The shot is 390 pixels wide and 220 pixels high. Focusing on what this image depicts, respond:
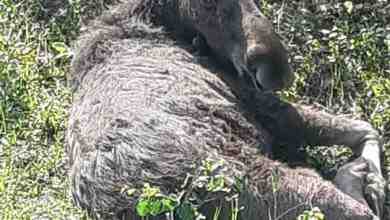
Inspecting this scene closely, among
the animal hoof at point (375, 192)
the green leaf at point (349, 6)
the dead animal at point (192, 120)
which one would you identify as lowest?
the animal hoof at point (375, 192)

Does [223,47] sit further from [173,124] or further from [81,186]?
[81,186]

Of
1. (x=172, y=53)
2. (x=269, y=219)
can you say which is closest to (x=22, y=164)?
(x=172, y=53)

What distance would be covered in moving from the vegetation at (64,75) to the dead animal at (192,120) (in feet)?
1.35

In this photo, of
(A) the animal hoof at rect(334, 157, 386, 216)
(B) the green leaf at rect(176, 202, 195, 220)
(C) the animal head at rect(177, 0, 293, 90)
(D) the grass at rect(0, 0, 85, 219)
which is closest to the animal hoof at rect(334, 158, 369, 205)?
(A) the animal hoof at rect(334, 157, 386, 216)

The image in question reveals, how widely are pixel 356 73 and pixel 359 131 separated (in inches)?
34.8

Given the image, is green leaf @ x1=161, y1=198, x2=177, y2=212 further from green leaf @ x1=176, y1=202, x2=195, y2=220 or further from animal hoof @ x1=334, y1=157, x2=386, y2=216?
animal hoof @ x1=334, y1=157, x2=386, y2=216

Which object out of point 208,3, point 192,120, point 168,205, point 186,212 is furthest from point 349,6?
point 168,205

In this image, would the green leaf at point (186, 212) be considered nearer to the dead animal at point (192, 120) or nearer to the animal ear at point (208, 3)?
the dead animal at point (192, 120)

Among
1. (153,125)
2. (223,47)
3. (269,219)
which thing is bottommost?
(269,219)

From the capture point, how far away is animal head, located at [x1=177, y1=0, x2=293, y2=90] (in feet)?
20.9

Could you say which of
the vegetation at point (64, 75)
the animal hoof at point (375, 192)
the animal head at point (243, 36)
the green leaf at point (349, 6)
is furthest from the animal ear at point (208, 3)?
the animal hoof at point (375, 192)

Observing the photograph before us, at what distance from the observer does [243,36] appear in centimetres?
662

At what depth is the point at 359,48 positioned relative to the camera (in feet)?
25.0

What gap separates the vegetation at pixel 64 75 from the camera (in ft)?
22.5
